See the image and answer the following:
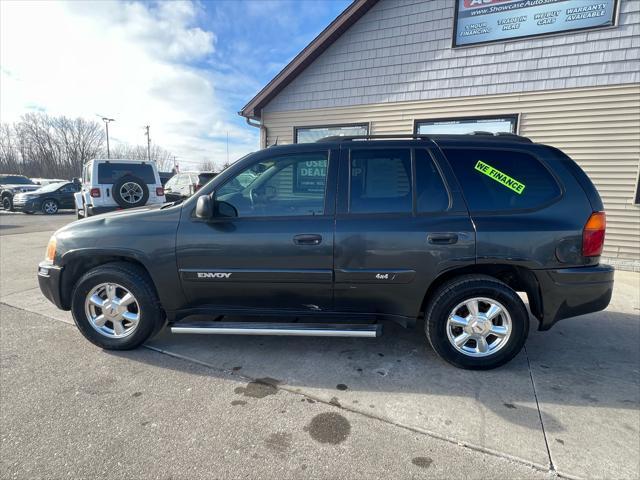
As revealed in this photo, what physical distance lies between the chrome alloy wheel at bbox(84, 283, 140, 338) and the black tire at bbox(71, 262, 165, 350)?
3 cm

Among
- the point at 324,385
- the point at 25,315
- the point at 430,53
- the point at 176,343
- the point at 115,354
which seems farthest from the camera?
the point at 430,53

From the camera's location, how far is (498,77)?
705cm

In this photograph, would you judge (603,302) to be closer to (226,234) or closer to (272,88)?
(226,234)

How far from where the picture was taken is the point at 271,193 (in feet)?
9.78

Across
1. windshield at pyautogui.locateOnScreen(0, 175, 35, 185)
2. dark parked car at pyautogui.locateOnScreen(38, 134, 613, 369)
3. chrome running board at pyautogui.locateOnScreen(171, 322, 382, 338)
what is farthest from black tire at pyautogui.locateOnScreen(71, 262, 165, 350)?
windshield at pyautogui.locateOnScreen(0, 175, 35, 185)

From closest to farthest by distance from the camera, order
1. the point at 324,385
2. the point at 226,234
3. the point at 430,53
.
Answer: the point at 324,385, the point at 226,234, the point at 430,53

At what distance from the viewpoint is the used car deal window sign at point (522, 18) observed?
249 inches

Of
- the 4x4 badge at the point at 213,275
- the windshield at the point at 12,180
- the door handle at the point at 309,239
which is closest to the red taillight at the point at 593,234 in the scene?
the door handle at the point at 309,239

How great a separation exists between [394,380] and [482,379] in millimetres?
715

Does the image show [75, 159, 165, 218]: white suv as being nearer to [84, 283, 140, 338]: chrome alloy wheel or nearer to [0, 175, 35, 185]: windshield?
[84, 283, 140, 338]: chrome alloy wheel

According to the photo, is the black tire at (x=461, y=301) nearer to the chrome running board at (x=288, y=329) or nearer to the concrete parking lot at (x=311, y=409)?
the concrete parking lot at (x=311, y=409)

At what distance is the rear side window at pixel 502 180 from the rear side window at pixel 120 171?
912 centimetres

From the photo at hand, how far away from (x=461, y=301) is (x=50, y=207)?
1884 cm

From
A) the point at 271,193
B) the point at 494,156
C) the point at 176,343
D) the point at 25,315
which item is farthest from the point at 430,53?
the point at 25,315
